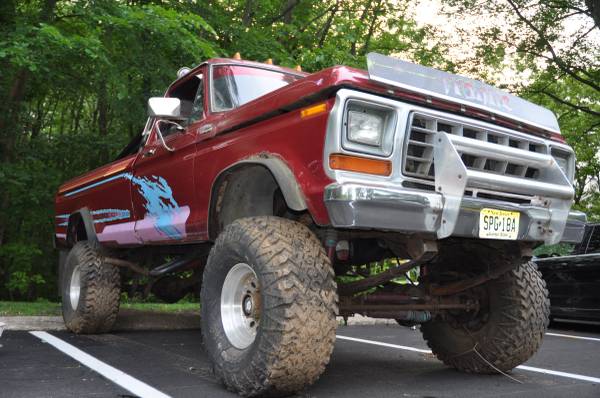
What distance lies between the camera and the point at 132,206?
561 centimetres

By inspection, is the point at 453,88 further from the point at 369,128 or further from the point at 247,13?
the point at 247,13

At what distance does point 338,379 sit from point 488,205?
170 cm

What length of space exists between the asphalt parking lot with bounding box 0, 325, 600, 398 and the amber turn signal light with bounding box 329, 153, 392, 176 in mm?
1422

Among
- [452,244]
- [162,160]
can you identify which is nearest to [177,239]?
[162,160]

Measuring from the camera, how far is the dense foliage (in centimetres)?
870

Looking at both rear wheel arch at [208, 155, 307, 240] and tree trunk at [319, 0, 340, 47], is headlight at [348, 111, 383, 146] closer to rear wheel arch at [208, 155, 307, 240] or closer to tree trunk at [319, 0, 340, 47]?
rear wheel arch at [208, 155, 307, 240]

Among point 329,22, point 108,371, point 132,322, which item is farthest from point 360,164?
point 329,22

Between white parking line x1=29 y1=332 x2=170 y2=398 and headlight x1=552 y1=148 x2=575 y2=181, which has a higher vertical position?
headlight x1=552 y1=148 x2=575 y2=181

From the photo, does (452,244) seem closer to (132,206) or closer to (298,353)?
(298,353)

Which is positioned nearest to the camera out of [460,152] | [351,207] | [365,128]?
[351,207]

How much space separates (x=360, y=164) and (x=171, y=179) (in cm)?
209

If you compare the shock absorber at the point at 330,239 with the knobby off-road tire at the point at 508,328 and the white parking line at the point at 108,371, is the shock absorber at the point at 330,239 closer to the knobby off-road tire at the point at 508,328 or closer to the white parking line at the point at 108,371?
the white parking line at the point at 108,371

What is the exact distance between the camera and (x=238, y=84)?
4.99 m

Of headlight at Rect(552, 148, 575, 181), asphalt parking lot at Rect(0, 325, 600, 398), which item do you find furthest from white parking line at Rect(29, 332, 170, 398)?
headlight at Rect(552, 148, 575, 181)
